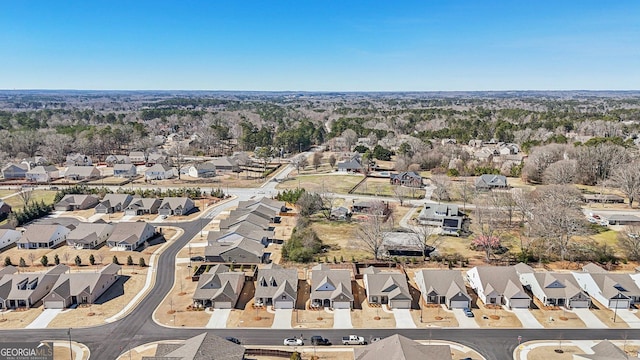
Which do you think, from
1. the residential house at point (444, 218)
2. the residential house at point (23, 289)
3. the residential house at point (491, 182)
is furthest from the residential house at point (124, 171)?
the residential house at point (491, 182)

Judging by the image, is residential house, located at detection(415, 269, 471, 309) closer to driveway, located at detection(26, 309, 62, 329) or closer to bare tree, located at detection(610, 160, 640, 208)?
driveway, located at detection(26, 309, 62, 329)

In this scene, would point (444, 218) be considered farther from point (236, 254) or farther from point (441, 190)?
point (236, 254)

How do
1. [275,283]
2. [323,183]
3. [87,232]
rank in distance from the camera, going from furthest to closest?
1. [323,183]
2. [87,232]
3. [275,283]

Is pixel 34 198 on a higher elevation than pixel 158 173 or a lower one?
lower

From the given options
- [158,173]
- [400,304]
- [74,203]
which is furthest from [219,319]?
[158,173]

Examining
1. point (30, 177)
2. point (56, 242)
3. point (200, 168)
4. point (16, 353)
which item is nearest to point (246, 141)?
point (200, 168)

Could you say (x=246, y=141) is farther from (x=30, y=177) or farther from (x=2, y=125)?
(x=2, y=125)

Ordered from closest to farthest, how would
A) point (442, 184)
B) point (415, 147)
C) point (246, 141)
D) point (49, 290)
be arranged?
point (49, 290) → point (442, 184) → point (415, 147) → point (246, 141)
